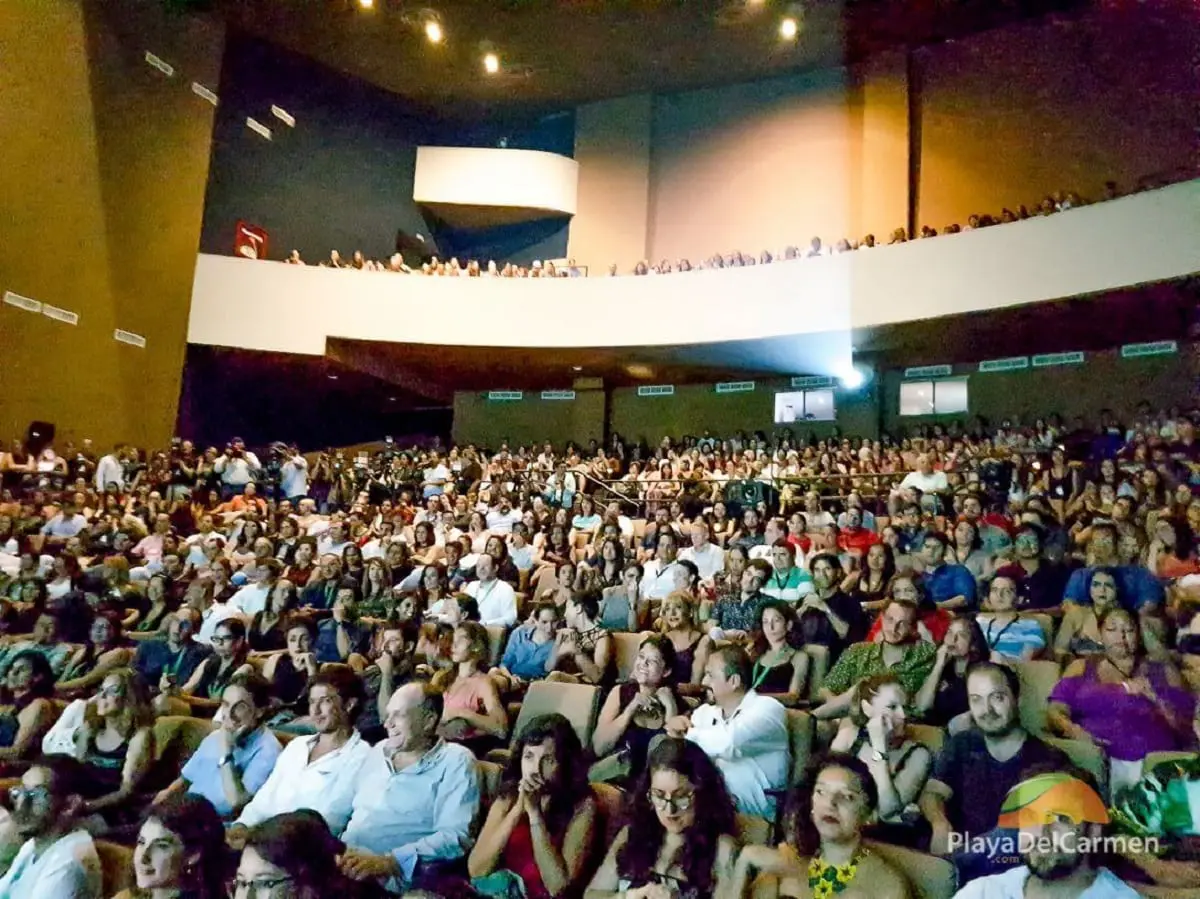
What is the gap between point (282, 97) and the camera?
11.1 m

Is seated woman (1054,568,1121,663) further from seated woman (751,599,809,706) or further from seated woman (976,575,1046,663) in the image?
seated woman (751,599,809,706)

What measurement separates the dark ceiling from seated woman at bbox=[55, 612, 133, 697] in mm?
7837

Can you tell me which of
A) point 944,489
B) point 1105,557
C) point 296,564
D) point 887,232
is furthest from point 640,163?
point 1105,557

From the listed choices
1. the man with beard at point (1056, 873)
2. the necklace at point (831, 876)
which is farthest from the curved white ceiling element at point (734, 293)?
the necklace at point (831, 876)

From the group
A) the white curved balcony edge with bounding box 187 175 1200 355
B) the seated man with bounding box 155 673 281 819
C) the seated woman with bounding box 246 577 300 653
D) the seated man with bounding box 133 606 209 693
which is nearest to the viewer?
the seated man with bounding box 155 673 281 819

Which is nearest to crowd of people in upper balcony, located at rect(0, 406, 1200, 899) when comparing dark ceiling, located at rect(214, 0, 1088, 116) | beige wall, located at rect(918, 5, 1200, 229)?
beige wall, located at rect(918, 5, 1200, 229)

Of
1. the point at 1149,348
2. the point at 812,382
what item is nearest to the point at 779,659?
the point at 1149,348

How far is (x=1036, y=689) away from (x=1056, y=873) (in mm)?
720

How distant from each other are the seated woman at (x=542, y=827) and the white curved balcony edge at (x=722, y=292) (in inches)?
248

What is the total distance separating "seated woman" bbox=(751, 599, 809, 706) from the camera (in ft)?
9.43

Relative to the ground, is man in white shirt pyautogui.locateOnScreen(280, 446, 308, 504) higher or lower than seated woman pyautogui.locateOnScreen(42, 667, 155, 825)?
higher

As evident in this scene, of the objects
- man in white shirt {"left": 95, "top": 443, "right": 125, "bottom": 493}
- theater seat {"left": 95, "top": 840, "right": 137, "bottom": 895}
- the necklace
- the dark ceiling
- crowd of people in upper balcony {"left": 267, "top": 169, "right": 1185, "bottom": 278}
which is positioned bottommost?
theater seat {"left": 95, "top": 840, "right": 137, "bottom": 895}

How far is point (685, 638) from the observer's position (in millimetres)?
3250

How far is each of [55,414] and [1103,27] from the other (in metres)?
10.4
